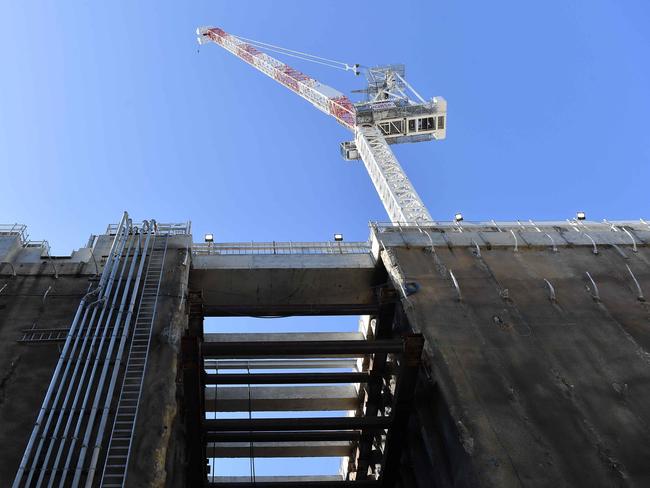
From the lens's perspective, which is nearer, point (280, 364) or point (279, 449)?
point (280, 364)

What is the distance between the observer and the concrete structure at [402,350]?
1313cm

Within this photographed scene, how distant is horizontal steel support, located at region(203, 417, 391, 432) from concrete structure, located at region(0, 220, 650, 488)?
0.22 feet

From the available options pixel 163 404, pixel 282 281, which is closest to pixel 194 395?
pixel 163 404

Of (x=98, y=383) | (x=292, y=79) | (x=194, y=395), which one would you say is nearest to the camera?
(x=98, y=383)

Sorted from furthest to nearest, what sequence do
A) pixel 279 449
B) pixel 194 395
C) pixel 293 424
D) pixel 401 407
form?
pixel 279 449 → pixel 293 424 → pixel 401 407 → pixel 194 395

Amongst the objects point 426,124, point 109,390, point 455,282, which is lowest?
point 109,390

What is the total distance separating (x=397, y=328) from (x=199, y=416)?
7.32 metres

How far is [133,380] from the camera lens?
14594 millimetres

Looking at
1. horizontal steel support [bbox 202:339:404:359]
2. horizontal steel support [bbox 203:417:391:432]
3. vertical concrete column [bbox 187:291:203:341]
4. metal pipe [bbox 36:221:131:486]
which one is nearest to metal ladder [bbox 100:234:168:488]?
metal pipe [bbox 36:221:131:486]

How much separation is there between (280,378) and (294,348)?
2742 millimetres

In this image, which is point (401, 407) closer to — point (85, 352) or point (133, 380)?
point (133, 380)

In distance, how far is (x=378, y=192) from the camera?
54688 mm

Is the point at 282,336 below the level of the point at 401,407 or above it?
above

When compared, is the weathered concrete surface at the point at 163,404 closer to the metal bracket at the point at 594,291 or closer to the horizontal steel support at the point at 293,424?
the horizontal steel support at the point at 293,424
